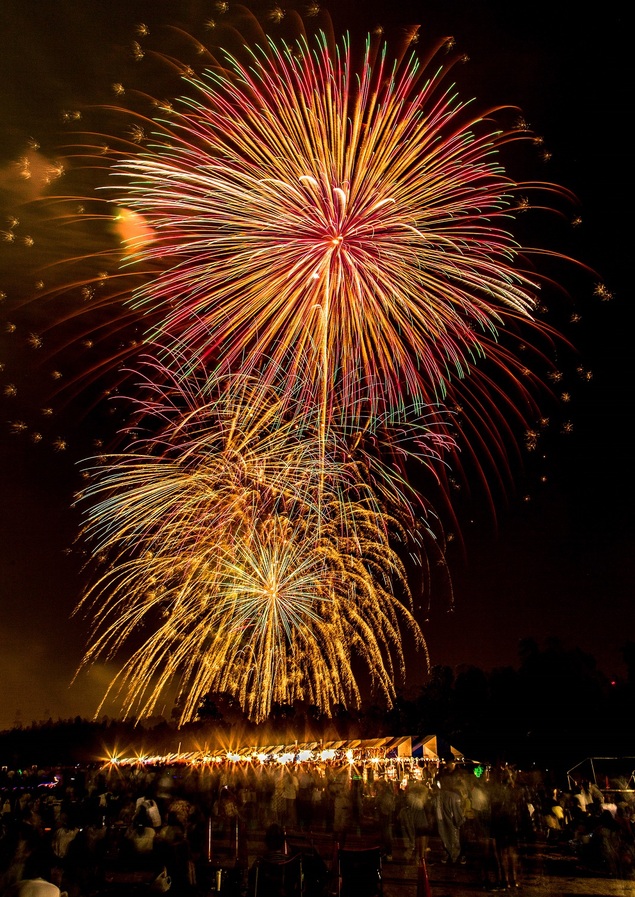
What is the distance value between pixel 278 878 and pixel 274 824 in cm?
96

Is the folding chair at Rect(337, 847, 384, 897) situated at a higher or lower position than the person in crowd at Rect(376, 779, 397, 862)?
lower

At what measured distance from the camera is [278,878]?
8086 mm

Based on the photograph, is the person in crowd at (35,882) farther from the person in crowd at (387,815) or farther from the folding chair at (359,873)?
the person in crowd at (387,815)

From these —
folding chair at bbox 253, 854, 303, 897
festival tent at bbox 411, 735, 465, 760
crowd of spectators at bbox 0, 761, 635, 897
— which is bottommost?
folding chair at bbox 253, 854, 303, 897

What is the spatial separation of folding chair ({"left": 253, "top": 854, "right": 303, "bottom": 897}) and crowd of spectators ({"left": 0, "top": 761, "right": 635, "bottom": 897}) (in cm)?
71

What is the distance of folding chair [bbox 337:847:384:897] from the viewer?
27.3ft

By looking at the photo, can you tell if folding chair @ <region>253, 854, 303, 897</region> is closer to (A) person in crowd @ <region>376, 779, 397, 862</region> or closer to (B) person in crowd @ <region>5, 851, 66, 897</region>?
(B) person in crowd @ <region>5, 851, 66, 897</region>

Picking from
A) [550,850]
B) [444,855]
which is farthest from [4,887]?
[550,850]

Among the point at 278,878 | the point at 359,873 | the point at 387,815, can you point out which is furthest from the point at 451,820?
the point at 278,878

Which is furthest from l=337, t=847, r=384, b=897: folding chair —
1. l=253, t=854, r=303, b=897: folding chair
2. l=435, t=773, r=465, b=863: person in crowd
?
l=435, t=773, r=465, b=863: person in crowd

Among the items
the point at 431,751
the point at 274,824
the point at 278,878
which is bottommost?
the point at 278,878

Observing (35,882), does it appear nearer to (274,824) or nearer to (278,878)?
(278,878)

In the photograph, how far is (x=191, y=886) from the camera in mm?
8586

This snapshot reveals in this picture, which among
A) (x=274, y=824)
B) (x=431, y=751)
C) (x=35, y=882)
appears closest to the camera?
(x=35, y=882)
